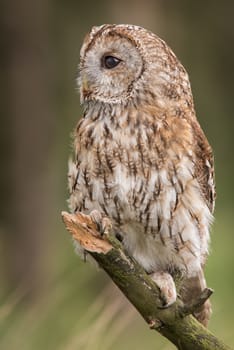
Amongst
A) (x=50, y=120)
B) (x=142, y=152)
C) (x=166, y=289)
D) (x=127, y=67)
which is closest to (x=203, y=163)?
(x=142, y=152)

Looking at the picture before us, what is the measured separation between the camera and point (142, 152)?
4.30 metres

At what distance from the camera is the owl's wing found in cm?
445

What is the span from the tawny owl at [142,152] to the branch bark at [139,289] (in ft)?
0.98

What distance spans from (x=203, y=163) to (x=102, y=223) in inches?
29.5

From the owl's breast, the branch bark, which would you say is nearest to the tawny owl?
the owl's breast

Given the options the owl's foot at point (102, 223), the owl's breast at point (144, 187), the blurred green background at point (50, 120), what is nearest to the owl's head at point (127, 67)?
the owl's breast at point (144, 187)

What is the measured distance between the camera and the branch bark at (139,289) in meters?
3.80

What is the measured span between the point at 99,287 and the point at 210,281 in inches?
42.5

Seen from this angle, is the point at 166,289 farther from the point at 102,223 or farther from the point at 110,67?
the point at 110,67

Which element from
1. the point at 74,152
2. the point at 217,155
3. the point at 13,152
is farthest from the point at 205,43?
the point at 74,152

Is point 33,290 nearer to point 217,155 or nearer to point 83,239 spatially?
point 217,155

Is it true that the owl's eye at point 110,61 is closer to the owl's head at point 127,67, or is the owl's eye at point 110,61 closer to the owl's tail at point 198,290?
the owl's head at point 127,67

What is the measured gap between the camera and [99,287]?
932cm

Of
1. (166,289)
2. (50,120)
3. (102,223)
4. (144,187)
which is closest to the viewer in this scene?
(102,223)
